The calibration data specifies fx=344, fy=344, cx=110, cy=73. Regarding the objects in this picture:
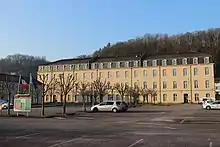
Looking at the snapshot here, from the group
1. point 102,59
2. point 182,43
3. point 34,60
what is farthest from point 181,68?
point 34,60

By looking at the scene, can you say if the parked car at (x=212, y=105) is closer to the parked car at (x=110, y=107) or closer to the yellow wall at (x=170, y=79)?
the parked car at (x=110, y=107)

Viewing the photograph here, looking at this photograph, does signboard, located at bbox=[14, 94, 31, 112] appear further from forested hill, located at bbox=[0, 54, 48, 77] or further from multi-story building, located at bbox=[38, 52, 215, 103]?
forested hill, located at bbox=[0, 54, 48, 77]

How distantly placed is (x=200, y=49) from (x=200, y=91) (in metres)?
31.8

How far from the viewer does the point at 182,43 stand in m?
133

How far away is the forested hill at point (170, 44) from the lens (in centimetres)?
12337

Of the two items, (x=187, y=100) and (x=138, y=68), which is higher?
(x=138, y=68)

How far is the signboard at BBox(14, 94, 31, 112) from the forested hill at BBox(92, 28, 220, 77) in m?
86.6

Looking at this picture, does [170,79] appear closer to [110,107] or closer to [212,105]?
[212,105]

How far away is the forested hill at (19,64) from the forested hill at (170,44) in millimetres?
31317

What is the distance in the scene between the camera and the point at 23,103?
33.3 meters

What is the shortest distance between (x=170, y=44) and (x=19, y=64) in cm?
5862

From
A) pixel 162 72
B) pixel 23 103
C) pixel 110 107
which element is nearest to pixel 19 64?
pixel 162 72

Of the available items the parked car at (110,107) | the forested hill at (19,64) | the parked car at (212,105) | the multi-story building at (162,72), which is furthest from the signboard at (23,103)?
the forested hill at (19,64)

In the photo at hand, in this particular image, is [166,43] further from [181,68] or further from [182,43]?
[181,68]
